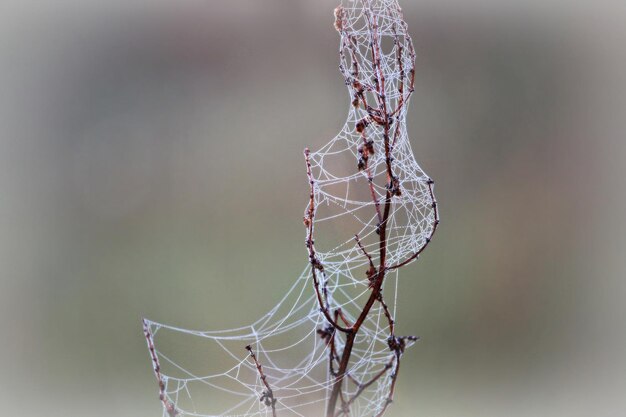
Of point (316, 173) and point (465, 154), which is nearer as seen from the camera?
point (316, 173)

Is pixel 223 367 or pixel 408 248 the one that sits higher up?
pixel 223 367

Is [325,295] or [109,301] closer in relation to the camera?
[325,295]

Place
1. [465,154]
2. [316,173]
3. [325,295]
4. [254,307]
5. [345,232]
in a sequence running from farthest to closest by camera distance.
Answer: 1. [465,154]
2. [254,307]
3. [316,173]
4. [345,232]
5. [325,295]

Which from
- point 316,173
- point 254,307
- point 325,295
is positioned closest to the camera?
point 325,295

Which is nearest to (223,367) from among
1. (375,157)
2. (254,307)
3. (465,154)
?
(254,307)

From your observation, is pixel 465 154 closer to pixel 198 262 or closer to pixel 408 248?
pixel 198 262

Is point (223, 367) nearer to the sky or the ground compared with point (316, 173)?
nearer to the ground

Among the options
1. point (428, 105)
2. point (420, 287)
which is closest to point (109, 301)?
point (420, 287)

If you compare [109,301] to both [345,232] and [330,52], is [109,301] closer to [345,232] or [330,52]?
[345,232]

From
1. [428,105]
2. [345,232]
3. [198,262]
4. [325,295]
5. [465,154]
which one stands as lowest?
[325,295]
